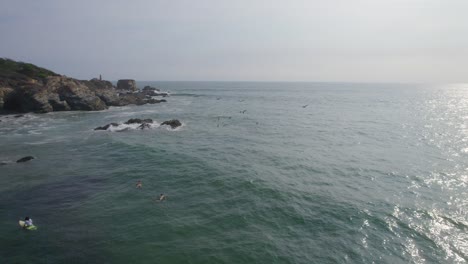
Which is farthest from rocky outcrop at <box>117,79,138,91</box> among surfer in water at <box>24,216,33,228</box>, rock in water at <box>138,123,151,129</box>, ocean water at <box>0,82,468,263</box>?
surfer in water at <box>24,216,33,228</box>

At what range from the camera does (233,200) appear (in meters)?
23.6

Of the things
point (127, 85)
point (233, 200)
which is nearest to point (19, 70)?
point (127, 85)

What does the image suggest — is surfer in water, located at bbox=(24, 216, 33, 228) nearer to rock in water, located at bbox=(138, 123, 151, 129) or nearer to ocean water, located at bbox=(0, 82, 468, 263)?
ocean water, located at bbox=(0, 82, 468, 263)

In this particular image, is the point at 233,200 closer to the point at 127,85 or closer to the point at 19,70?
the point at 19,70

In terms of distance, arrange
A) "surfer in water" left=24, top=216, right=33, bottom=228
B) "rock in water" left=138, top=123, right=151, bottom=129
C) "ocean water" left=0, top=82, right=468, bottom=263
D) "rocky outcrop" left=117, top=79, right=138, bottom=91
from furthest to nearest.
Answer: "rocky outcrop" left=117, top=79, right=138, bottom=91, "rock in water" left=138, top=123, right=151, bottom=129, "surfer in water" left=24, top=216, right=33, bottom=228, "ocean water" left=0, top=82, right=468, bottom=263

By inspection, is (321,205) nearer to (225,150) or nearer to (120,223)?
(120,223)

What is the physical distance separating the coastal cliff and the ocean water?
1019 inches

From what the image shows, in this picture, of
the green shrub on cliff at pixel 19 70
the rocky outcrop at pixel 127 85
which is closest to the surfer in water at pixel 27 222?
the green shrub on cliff at pixel 19 70

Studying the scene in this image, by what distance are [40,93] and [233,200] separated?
6589cm

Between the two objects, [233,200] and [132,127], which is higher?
[132,127]

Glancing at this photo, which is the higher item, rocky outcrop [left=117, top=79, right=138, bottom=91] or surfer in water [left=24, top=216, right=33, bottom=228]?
rocky outcrop [left=117, top=79, right=138, bottom=91]

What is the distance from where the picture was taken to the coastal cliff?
221ft

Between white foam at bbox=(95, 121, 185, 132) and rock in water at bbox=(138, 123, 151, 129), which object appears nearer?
white foam at bbox=(95, 121, 185, 132)

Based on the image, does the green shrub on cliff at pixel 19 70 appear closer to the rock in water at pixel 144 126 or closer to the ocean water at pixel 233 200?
the ocean water at pixel 233 200
